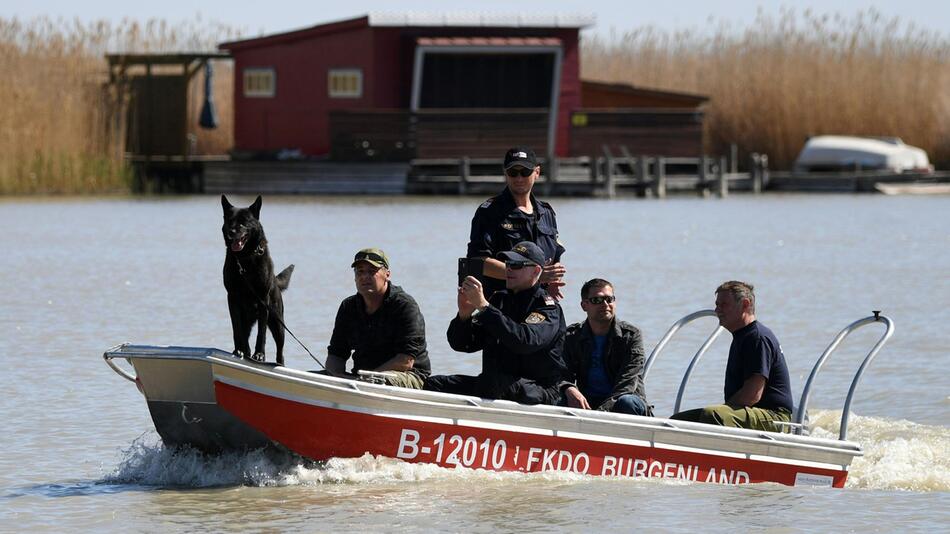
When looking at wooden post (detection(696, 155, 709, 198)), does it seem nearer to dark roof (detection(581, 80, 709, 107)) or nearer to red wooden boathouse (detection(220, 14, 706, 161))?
red wooden boathouse (detection(220, 14, 706, 161))

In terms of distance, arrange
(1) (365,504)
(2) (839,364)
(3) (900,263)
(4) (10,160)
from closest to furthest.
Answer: (1) (365,504) < (2) (839,364) < (3) (900,263) < (4) (10,160)

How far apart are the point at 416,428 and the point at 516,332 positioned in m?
0.79

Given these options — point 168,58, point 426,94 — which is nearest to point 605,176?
point 426,94

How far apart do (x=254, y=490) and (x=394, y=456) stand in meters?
0.82

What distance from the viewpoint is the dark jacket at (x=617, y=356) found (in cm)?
945

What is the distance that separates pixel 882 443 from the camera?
37.4ft

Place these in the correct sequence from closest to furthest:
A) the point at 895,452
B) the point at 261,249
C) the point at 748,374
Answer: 1. the point at 261,249
2. the point at 748,374
3. the point at 895,452

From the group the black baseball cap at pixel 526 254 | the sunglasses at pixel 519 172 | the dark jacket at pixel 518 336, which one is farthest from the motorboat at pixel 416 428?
the sunglasses at pixel 519 172

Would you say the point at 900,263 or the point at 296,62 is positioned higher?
the point at 296,62

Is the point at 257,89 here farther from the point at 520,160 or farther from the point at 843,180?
the point at 520,160

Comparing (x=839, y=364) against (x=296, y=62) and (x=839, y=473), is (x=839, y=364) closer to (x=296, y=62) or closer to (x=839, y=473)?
(x=839, y=473)

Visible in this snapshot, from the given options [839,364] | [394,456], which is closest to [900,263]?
[839,364]

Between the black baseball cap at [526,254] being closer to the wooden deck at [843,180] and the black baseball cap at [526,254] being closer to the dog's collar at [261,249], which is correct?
the dog's collar at [261,249]

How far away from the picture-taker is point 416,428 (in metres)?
9.02
